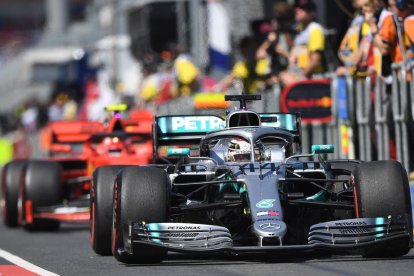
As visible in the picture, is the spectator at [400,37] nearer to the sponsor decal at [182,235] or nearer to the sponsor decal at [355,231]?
the sponsor decal at [355,231]

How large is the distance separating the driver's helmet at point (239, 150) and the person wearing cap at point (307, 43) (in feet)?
19.1

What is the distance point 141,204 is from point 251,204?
2.89 feet

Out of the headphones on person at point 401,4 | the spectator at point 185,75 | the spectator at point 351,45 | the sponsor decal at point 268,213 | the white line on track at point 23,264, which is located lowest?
the white line on track at point 23,264

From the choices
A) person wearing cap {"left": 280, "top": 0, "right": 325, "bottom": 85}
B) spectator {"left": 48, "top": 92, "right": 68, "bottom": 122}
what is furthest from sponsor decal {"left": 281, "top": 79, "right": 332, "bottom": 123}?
spectator {"left": 48, "top": 92, "right": 68, "bottom": 122}

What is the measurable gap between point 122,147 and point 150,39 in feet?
61.5

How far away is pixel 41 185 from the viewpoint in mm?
17062

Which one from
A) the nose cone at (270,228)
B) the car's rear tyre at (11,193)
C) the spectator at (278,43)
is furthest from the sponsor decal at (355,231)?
the spectator at (278,43)

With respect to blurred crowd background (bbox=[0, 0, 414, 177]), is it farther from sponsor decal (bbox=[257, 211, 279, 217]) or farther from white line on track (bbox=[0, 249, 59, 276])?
white line on track (bbox=[0, 249, 59, 276])

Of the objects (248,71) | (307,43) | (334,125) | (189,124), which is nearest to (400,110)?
(189,124)

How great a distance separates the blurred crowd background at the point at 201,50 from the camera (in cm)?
1592

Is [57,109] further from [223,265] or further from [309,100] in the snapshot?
[223,265]

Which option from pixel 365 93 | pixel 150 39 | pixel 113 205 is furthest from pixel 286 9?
pixel 150 39

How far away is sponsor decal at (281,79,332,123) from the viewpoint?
56.2 ft

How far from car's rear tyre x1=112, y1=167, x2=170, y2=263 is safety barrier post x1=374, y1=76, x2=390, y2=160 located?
15.5 feet
